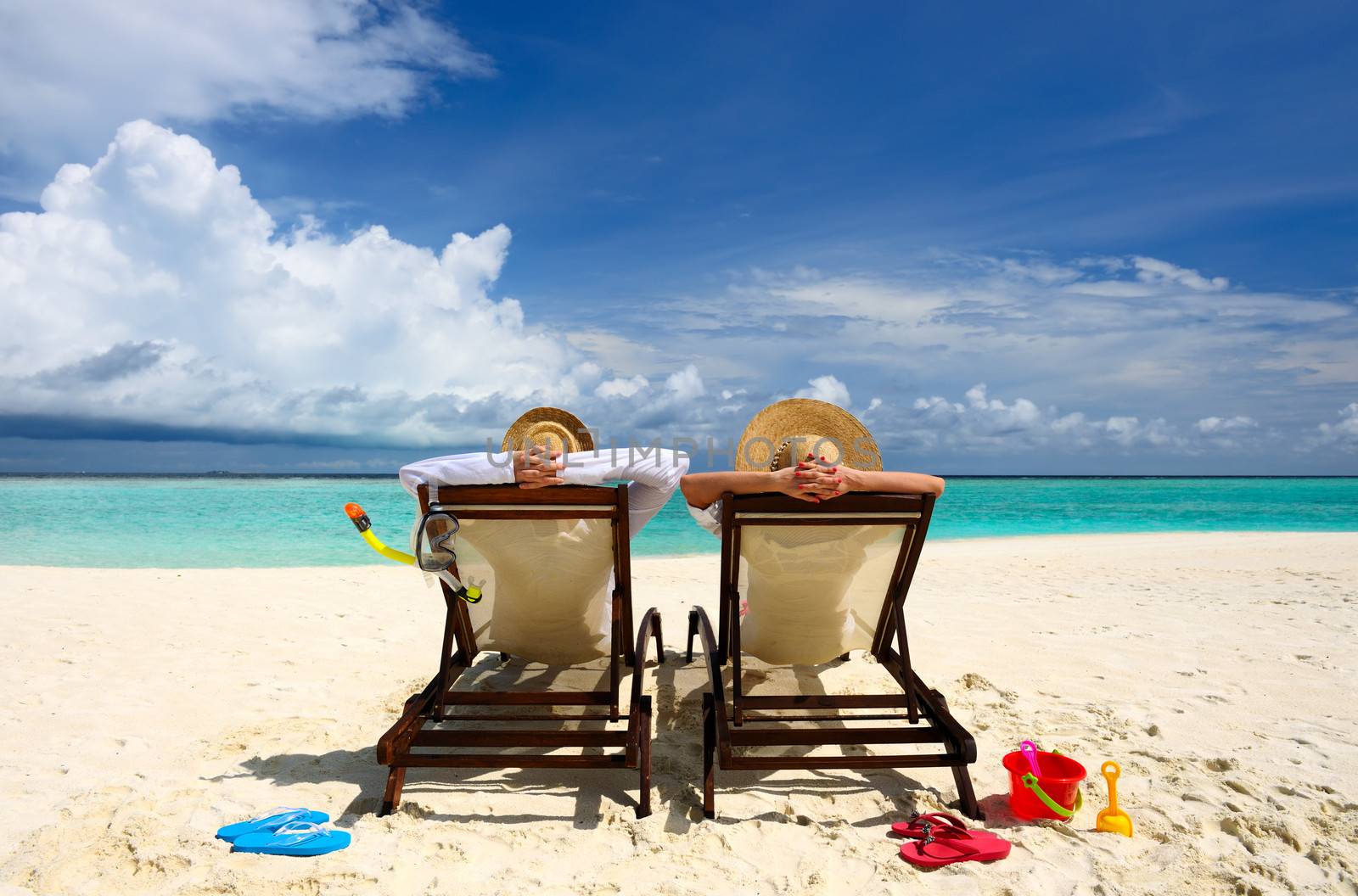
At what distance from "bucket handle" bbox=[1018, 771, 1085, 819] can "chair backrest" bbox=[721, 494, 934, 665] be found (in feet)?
2.95

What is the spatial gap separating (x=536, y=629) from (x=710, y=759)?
3.85 ft

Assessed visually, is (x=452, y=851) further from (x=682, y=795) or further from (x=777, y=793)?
(x=777, y=793)

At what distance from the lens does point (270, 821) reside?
286cm

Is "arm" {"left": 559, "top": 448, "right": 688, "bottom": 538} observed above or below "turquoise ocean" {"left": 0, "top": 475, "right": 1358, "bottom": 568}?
above

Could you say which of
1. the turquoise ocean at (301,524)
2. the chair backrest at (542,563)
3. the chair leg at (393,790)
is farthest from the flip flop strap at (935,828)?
the turquoise ocean at (301,524)

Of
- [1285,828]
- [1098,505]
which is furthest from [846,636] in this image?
[1098,505]

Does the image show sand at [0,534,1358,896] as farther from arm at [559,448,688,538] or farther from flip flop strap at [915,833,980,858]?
arm at [559,448,688,538]

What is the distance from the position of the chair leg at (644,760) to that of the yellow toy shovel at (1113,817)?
176 centimetres

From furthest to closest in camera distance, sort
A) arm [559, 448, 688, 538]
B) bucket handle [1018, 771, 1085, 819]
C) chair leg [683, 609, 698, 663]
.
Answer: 1. chair leg [683, 609, 698, 663]
2. arm [559, 448, 688, 538]
3. bucket handle [1018, 771, 1085, 819]

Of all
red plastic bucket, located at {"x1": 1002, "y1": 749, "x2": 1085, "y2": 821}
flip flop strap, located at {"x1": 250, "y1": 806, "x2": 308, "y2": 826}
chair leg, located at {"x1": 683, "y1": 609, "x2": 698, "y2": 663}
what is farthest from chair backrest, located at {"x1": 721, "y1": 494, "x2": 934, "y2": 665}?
flip flop strap, located at {"x1": 250, "y1": 806, "x2": 308, "y2": 826}

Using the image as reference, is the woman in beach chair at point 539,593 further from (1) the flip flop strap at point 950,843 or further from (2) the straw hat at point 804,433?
(1) the flip flop strap at point 950,843

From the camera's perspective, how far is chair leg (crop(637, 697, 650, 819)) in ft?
9.96

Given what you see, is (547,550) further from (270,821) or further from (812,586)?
(270,821)

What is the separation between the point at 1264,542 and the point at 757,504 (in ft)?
54.3
